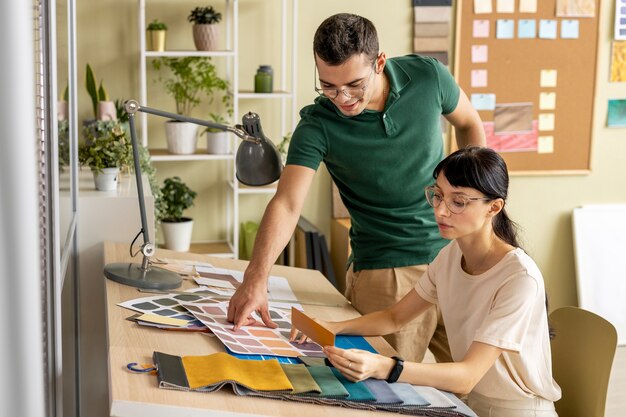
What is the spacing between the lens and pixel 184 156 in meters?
3.95

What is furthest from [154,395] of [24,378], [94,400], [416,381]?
[94,400]

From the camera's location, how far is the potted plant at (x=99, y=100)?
3.78 metres

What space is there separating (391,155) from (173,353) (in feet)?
2.96

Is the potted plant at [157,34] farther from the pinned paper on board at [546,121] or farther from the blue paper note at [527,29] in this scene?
the pinned paper on board at [546,121]

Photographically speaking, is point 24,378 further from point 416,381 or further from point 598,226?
point 598,226

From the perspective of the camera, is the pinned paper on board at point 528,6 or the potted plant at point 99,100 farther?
the pinned paper on board at point 528,6

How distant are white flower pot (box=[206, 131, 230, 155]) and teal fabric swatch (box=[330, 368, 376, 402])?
8.00 ft

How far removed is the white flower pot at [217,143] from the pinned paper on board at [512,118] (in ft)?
4.80

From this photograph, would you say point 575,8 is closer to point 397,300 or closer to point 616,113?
point 616,113

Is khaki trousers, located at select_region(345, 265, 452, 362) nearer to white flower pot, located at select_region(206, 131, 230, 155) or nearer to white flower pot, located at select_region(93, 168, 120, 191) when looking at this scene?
white flower pot, located at select_region(93, 168, 120, 191)

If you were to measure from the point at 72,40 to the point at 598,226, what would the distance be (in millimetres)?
3097

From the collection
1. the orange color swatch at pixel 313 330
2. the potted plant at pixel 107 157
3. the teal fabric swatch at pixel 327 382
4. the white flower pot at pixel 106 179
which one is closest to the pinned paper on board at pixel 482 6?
the potted plant at pixel 107 157

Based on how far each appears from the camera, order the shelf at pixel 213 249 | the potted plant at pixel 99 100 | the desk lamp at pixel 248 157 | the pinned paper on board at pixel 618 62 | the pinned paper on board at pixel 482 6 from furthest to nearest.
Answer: the pinned paper on board at pixel 618 62
the pinned paper on board at pixel 482 6
the shelf at pixel 213 249
the potted plant at pixel 99 100
the desk lamp at pixel 248 157

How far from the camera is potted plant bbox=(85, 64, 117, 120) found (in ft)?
12.4
